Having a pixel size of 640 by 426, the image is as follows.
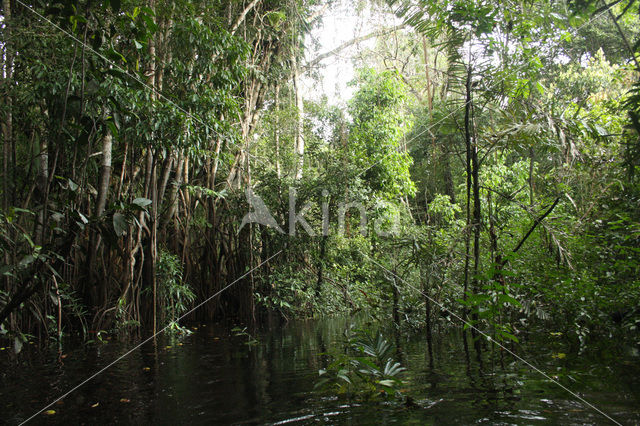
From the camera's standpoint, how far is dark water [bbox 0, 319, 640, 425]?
1.99 m

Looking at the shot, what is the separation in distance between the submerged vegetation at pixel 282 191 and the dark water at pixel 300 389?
252 millimetres

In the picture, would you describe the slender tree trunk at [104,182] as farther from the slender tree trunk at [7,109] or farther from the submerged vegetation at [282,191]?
the slender tree trunk at [7,109]

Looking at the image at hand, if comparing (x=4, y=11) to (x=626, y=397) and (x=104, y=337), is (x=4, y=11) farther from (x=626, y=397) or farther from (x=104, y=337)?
(x=626, y=397)

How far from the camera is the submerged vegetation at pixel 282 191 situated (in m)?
3.00

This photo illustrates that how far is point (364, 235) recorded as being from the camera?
855 centimetres

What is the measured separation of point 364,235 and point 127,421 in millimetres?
6694

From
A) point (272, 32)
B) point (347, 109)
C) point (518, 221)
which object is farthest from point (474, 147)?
point (347, 109)

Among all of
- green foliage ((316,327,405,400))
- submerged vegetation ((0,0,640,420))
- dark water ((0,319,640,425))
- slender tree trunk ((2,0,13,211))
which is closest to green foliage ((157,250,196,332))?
submerged vegetation ((0,0,640,420))

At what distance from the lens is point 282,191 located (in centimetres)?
722

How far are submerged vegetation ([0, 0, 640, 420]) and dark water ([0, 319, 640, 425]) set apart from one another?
9.9 inches

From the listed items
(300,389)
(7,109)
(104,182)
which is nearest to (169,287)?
(104,182)

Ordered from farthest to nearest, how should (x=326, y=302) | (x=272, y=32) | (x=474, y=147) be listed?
1. (x=272, y=32)
2. (x=326, y=302)
3. (x=474, y=147)

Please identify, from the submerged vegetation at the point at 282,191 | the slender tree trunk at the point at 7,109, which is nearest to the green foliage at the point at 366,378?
the submerged vegetation at the point at 282,191

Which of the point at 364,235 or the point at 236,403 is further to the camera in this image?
the point at 364,235
